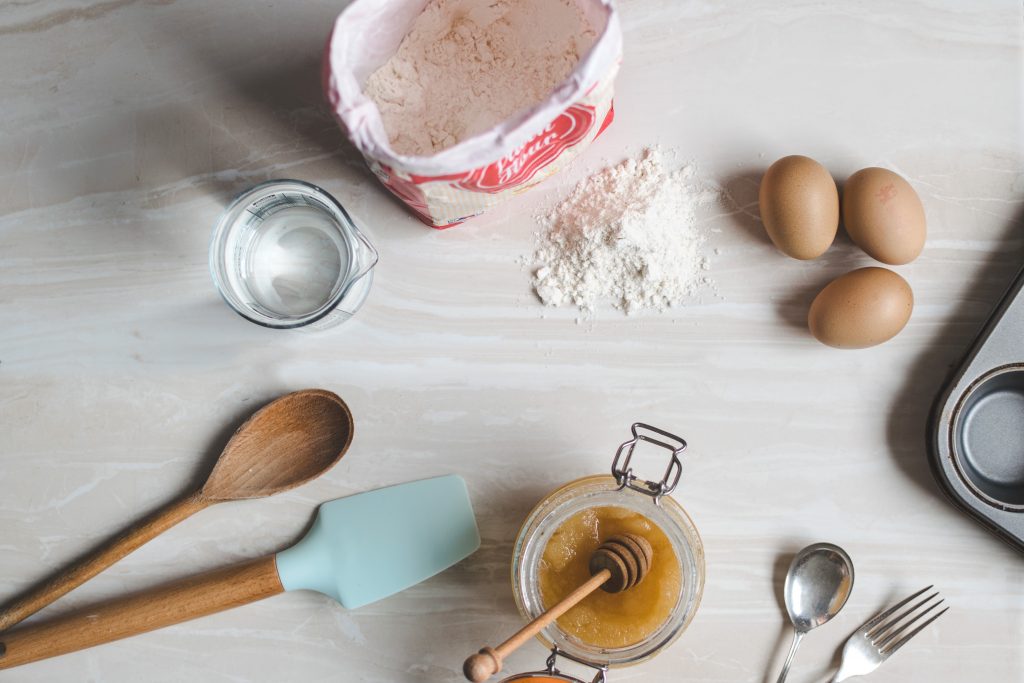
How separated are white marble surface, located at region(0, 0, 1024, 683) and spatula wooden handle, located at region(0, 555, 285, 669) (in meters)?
0.05

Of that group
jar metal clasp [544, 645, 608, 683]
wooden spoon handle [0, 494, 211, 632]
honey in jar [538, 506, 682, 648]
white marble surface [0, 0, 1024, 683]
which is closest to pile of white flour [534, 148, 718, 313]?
white marble surface [0, 0, 1024, 683]

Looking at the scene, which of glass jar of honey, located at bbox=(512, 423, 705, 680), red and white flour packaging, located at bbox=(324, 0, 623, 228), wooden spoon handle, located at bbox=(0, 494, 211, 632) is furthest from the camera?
wooden spoon handle, located at bbox=(0, 494, 211, 632)

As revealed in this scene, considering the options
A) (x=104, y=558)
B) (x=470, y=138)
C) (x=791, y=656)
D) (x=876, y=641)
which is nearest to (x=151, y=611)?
(x=104, y=558)

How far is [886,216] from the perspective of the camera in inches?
32.1

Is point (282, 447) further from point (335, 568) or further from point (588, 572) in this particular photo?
point (588, 572)

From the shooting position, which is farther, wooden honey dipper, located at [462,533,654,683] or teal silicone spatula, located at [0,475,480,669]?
teal silicone spatula, located at [0,475,480,669]

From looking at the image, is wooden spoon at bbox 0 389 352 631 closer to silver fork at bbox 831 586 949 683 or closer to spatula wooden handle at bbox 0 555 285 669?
spatula wooden handle at bbox 0 555 285 669

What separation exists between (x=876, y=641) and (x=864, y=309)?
43 centimetres

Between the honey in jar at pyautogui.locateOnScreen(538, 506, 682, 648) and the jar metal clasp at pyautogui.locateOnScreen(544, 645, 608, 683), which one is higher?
the honey in jar at pyautogui.locateOnScreen(538, 506, 682, 648)

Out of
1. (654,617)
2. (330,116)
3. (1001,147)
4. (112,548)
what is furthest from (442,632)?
(1001,147)

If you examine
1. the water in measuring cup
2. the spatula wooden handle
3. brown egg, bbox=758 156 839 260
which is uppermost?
brown egg, bbox=758 156 839 260

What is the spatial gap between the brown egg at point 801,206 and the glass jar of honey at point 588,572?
0.27 m

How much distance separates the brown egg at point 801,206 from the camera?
2.69ft

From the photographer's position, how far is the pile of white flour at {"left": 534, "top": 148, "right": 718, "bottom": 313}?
88 cm
